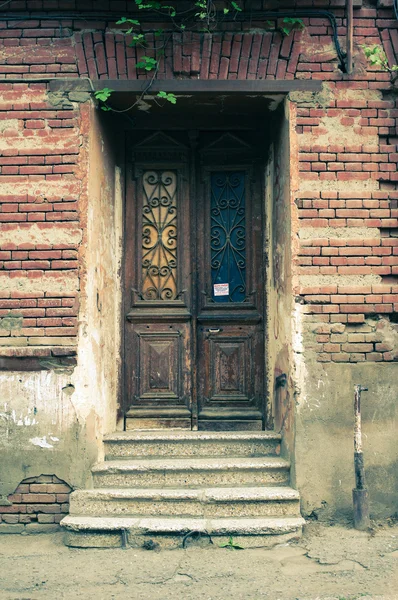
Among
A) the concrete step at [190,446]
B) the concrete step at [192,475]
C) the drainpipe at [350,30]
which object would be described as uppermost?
the drainpipe at [350,30]

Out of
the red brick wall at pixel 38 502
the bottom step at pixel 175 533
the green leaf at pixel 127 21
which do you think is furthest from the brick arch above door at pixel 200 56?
the bottom step at pixel 175 533

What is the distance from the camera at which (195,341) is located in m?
6.04

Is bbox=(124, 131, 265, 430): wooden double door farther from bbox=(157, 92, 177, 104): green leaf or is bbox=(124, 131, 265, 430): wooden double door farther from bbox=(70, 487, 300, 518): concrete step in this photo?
bbox=(70, 487, 300, 518): concrete step

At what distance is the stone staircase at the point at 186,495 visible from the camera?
184 inches

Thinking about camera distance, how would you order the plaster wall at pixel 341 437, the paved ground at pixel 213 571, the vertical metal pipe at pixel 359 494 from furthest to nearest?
the plaster wall at pixel 341 437
the vertical metal pipe at pixel 359 494
the paved ground at pixel 213 571

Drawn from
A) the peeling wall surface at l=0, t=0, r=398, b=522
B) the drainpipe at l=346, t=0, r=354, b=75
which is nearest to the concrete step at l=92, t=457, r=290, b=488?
the peeling wall surface at l=0, t=0, r=398, b=522

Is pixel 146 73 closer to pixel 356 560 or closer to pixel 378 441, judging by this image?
pixel 378 441

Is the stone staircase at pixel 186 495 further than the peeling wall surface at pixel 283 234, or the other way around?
the peeling wall surface at pixel 283 234

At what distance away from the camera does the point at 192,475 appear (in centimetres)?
518

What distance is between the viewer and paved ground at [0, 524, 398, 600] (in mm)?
3934

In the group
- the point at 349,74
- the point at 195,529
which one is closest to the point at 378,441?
the point at 195,529

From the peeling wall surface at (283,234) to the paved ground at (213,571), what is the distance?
507 millimetres

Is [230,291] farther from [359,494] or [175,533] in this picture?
[175,533]

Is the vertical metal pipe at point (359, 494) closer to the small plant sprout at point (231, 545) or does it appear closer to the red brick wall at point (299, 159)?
the red brick wall at point (299, 159)
